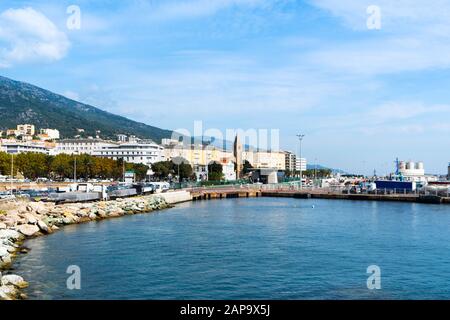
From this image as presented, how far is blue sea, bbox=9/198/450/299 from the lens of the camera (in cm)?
1436

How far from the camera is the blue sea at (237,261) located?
14359 millimetres

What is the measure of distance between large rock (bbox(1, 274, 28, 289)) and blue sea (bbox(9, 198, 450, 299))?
1.55 ft

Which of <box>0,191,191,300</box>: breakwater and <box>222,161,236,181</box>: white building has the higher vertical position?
<box>222,161,236,181</box>: white building

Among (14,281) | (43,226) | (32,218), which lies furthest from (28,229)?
(14,281)

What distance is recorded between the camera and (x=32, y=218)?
87.8ft

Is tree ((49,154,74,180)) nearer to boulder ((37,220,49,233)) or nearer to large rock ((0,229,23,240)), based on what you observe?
boulder ((37,220,49,233))

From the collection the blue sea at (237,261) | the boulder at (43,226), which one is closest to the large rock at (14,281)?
the blue sea at (237,261)

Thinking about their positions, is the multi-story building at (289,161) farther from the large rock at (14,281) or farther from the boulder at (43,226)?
the large rock at (14,281)

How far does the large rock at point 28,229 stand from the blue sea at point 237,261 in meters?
0.81

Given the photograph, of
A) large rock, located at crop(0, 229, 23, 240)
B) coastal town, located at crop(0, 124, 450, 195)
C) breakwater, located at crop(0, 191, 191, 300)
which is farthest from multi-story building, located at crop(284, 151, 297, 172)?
large rock, located at crop(0, 229, 23, 240)

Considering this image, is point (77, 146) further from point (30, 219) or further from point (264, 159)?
point (30, 219)

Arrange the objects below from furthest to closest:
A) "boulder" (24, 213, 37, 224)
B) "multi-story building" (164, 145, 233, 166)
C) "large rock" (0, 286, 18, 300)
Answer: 1. "multi-story building" (164, 145, 233, 166)
2. "boulder" (24, 213, 37, 224)
3. "large rock" (0, 286, 18, 300)

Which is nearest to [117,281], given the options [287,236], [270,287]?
[270,287]
